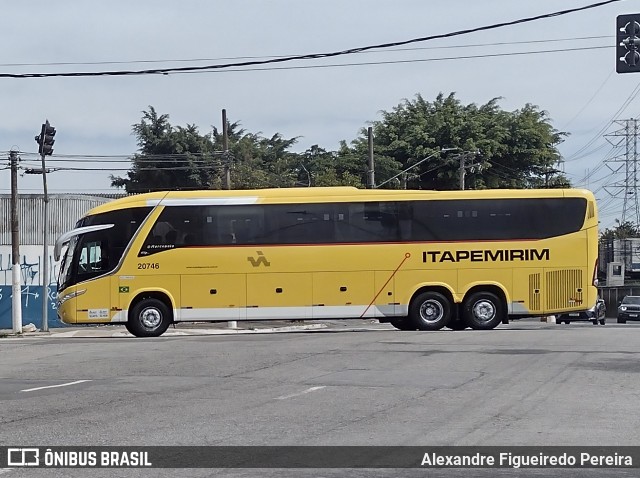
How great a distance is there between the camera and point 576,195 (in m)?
28.3

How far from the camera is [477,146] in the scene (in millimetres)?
69250

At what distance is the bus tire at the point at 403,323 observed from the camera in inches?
1130

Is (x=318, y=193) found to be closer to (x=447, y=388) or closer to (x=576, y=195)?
(x=576, y=195)

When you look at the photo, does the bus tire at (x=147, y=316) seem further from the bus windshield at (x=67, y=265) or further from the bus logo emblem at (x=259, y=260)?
the bus logo emblem at (x=259, y=260)

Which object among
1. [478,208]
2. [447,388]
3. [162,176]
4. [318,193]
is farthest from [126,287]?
[162,176]

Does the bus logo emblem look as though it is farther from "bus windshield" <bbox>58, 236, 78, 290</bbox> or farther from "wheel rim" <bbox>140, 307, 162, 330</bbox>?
"bus windshield" <bbox>58, 236, 78, 290</bbox>

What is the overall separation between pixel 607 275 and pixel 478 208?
71.3 meters

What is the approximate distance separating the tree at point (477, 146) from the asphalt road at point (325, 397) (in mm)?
47869

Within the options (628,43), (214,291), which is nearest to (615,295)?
(214,291)

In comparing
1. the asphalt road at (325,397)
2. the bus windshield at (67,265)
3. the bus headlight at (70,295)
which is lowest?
the asphalt road at (325,397)

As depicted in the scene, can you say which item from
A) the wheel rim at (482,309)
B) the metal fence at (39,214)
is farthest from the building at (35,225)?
the wheel rim at (482,309)

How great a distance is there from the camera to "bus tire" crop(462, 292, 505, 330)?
28.3 m

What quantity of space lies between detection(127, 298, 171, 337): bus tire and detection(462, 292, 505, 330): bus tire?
8317mm

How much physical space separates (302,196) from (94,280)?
6.14 meters
